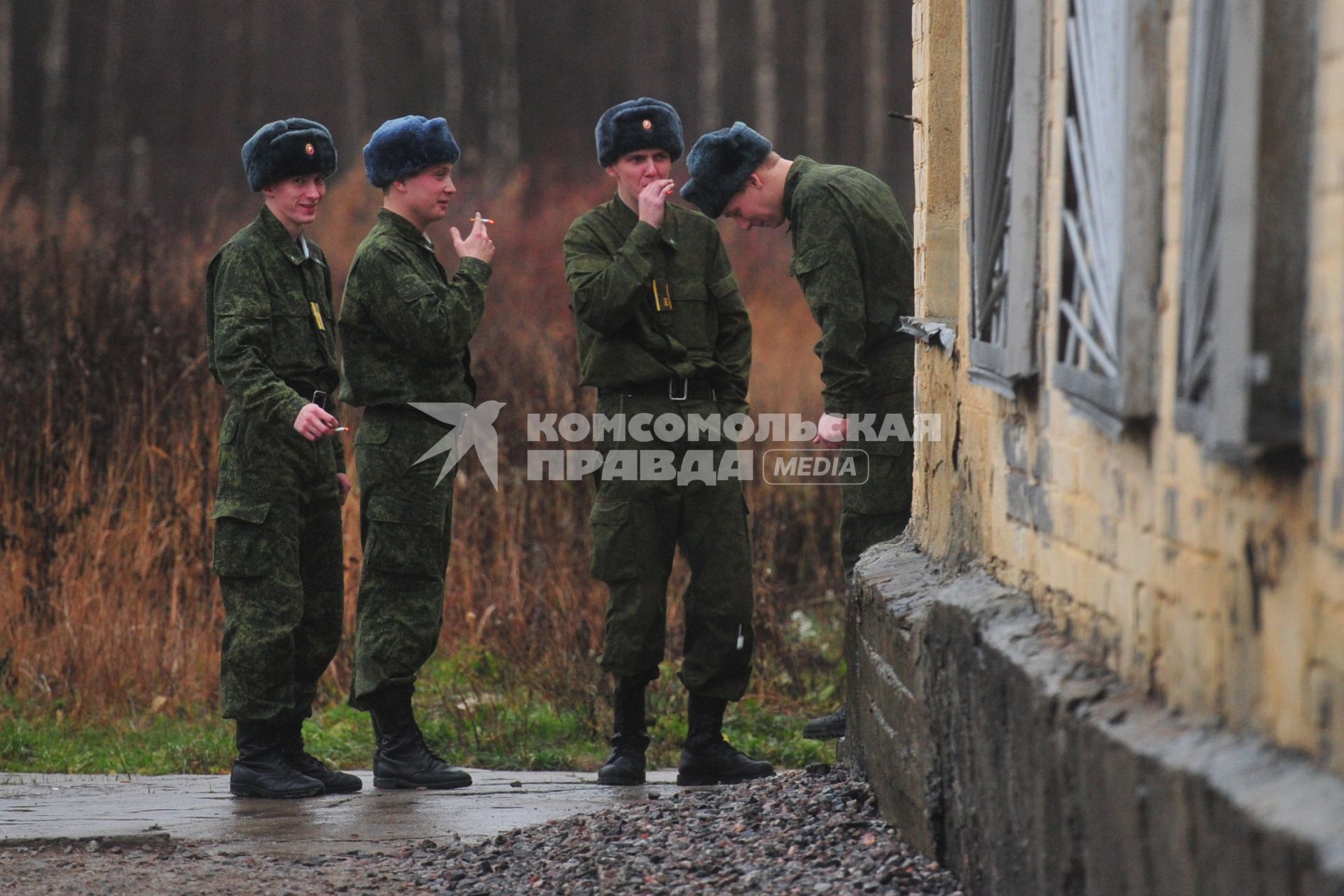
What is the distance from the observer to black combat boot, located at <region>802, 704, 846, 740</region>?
19.1 ft

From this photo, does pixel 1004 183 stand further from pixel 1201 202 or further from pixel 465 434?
pixel 465 434

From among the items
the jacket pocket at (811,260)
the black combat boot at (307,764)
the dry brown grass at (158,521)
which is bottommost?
the black combat boot at (307,764)

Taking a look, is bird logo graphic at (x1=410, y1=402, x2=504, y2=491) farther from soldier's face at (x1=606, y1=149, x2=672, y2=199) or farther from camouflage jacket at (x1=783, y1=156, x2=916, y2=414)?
camouflage jacket at (x1=783, y1=156, x2=916, y2=414)

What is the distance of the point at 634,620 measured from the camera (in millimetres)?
5410

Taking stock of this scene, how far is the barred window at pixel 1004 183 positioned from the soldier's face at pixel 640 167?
1.36 meters

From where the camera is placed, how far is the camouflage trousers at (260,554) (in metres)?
5.15

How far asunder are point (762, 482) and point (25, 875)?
15.2ft

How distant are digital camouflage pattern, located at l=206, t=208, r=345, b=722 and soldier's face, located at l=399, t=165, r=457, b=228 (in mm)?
394

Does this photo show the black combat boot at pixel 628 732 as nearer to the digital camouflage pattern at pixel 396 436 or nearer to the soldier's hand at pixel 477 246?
the digital camouflage pattern at pixel 396 436

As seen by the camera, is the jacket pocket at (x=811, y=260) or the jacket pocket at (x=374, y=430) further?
the jacket pocket at (x=811, y=260)

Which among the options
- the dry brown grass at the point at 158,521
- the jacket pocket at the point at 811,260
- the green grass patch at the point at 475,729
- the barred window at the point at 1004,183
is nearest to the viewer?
the barred window at the point at 1004,183

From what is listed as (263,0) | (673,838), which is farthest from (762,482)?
(263,0)

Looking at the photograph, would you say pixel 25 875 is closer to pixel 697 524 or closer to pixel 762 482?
pixel 697 524

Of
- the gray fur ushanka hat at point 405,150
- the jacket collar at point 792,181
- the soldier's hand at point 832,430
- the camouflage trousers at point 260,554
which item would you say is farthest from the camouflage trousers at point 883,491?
the camouflage trousers at point 260,554
